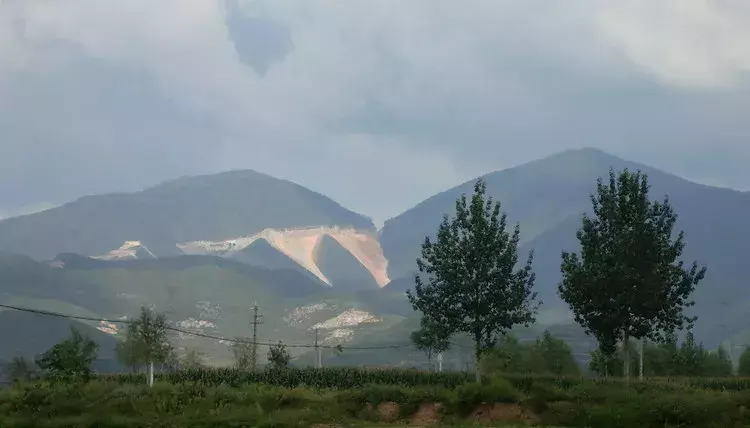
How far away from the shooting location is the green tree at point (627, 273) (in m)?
47.6

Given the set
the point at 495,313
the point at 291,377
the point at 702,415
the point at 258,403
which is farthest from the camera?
the point at 291,377

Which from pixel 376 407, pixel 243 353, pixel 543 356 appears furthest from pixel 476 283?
pixel 243 353

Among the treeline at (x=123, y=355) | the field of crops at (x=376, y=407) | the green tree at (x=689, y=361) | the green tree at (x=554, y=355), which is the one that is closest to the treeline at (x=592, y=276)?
the field of crops at (x=376, y=407)

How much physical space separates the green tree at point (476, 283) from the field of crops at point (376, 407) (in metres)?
7.83

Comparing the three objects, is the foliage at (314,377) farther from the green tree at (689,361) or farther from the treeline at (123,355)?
the green tree at (689,361)

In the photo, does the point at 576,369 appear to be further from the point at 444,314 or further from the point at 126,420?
the point at 126,420

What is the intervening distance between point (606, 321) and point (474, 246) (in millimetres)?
9650

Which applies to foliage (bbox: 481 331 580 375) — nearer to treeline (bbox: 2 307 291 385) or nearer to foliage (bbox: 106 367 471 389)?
treeline (bbox: 2 307 291 385)

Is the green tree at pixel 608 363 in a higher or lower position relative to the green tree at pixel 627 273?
lower

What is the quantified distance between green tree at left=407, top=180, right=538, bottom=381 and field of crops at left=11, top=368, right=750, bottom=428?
7829mm

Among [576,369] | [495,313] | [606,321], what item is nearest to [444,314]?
[495,313]

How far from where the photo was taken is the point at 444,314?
51531 mm

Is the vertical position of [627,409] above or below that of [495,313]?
below

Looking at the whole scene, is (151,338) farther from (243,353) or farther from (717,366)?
(717,366)
